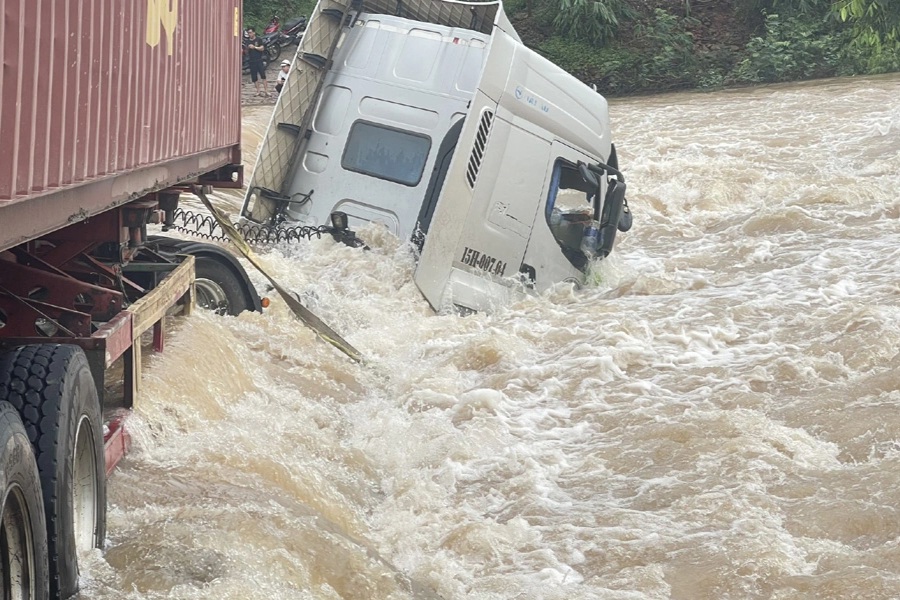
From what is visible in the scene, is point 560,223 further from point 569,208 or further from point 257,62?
point 257,62

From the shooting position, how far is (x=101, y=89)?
4355 millimetres

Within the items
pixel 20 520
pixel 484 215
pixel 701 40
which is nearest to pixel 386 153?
pixel 484 215

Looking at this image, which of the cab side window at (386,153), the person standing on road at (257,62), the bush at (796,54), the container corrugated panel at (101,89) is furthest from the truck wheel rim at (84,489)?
the bush at (796,54)

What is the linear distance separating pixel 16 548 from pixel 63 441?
55 centimetres

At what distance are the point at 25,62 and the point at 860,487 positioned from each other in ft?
16.7

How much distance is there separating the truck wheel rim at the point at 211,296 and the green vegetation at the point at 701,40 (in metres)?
22.8

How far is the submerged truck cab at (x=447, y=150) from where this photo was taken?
32.6 feet

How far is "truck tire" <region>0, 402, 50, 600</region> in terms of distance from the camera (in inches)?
134

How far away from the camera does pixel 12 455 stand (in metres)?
3.47

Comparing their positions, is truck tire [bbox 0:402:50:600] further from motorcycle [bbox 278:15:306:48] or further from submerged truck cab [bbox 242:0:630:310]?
motorcycle [bbox 278:15:306:48]

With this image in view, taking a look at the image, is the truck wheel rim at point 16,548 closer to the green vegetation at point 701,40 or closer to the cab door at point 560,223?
the cab door at point 560,223

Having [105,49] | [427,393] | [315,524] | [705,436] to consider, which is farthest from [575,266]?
[105,49]

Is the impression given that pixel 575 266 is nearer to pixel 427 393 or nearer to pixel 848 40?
pixel 427 393

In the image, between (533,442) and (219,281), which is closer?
(533,442)
